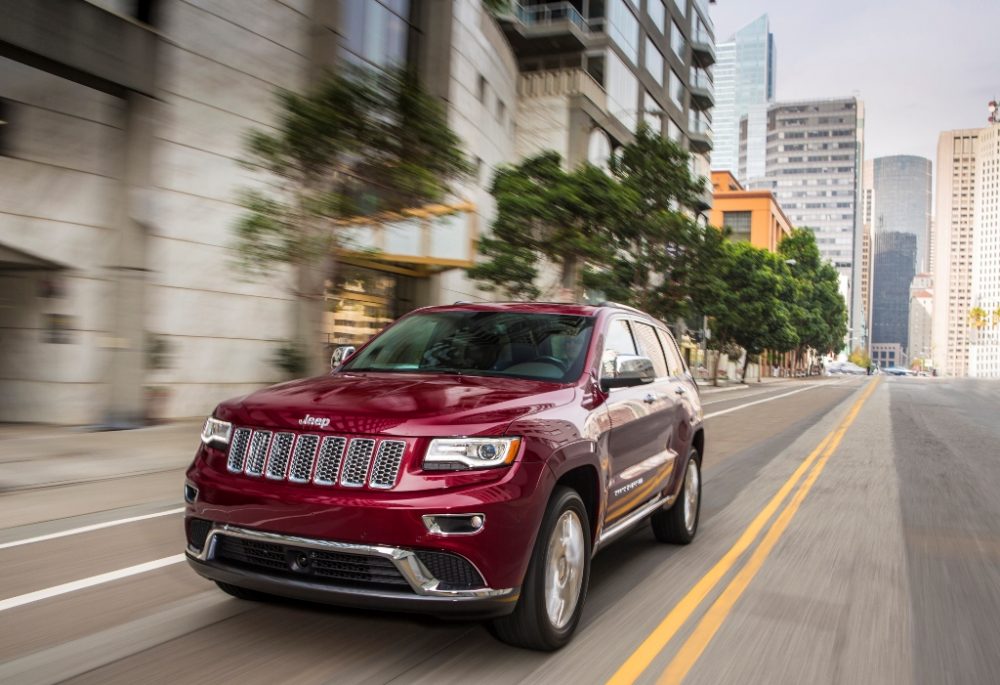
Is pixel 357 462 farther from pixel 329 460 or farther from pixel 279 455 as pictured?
pixel 279 455

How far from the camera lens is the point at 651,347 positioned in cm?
650

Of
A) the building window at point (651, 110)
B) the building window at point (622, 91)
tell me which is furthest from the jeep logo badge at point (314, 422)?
the building window at point (651, 110)

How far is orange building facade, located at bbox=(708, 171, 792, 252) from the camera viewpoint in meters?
109

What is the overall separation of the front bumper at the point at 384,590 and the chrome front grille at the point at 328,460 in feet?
0.82

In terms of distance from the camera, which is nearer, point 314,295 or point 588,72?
point 314,295

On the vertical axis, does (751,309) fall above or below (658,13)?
below

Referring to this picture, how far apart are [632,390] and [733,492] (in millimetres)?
4887

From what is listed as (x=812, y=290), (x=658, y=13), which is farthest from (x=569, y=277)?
(x=812, y=290)

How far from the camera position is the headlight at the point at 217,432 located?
415 cm

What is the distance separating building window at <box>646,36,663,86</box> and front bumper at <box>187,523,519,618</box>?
50.7 meters

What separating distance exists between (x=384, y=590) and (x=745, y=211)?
112 m

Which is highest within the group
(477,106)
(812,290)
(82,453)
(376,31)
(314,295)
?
(376,31)

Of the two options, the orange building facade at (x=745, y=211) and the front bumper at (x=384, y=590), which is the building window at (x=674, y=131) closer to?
the orange building facade at (x=745, y=211)

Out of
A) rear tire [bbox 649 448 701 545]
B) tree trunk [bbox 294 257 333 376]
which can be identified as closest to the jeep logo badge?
rear tire [bbox 649 448 701 545]
